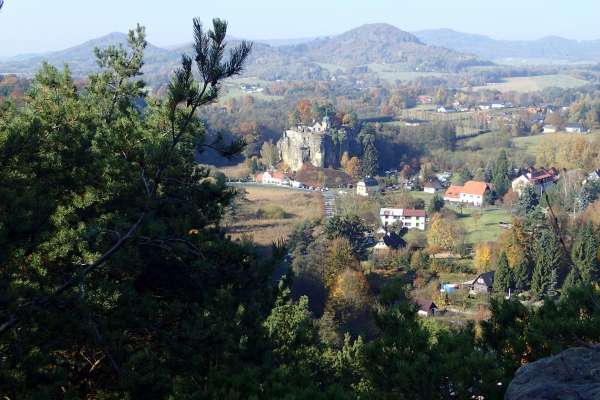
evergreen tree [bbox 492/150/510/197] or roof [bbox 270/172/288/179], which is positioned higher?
evergreen tree [bbox 492/150/510/197]

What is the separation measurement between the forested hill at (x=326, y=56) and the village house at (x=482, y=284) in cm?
8740

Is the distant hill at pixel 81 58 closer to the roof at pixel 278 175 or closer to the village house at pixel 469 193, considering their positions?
the roof at pixel 278 175

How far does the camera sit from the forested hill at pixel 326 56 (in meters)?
111

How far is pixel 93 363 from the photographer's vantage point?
3.85 meters

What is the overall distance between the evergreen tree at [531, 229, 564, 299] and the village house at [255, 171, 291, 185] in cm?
2002

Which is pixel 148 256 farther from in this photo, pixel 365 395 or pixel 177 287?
pixel 365 395

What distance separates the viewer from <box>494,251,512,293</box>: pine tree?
16156 millimetres

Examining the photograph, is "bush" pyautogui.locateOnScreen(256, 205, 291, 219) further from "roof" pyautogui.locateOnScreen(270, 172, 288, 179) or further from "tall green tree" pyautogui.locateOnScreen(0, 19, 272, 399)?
"tall green tree" pyautogui.locateOnScreen(0, 19, 272, 399)

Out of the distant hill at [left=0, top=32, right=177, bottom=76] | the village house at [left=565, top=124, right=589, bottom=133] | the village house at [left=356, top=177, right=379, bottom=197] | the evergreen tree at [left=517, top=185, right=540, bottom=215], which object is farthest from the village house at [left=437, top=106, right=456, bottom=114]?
the distant hill at [left=0, top=32, right=177, bottom=76]

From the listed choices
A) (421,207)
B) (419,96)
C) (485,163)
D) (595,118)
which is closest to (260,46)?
(419,96)

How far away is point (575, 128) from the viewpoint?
47.8 meters

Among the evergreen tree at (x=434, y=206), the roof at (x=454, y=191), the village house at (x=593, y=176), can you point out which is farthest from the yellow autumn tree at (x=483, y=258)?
the village house at (x=593, y=176)

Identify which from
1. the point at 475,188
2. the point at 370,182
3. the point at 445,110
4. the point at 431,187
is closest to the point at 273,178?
the point at 370,182

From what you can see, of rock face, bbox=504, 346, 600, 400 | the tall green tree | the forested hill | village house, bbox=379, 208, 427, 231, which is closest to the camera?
rock face, bbox=504, 346, 600, 400
